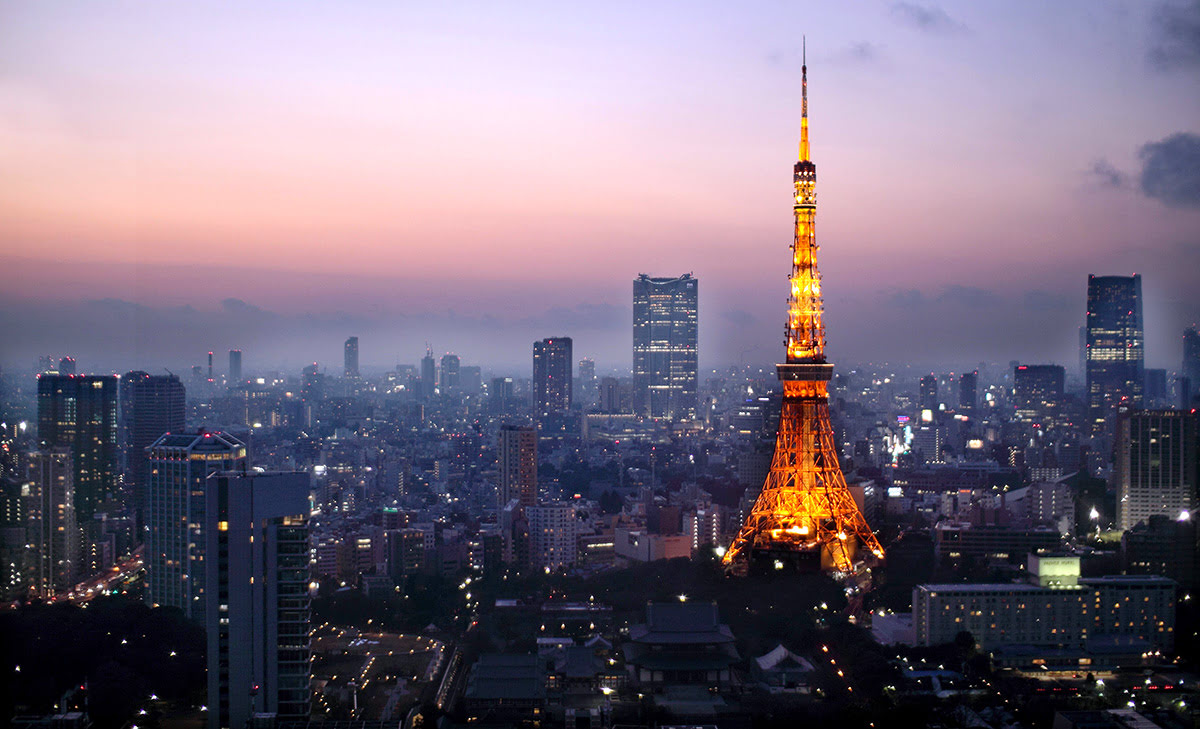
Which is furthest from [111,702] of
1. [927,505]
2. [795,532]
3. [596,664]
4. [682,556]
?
[927,505]

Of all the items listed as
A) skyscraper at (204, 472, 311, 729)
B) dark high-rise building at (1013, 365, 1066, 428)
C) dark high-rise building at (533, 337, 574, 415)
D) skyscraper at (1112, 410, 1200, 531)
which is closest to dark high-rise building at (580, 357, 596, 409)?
dark high-rise building at (533, 337, 574, 415)

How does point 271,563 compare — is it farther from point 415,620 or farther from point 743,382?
point 743,382

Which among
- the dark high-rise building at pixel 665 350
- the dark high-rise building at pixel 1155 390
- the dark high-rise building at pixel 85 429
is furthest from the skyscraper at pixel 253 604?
the dark high-rise building at pixel 665 350

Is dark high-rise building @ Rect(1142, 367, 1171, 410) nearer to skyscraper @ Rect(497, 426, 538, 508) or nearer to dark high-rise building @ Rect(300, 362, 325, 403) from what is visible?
skyscraper @ Rect(497, 426, 538, 508)

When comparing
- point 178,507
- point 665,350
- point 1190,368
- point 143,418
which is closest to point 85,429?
point 143,418

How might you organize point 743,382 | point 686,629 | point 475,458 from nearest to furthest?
point 686,629, point 743,382, point 475,458

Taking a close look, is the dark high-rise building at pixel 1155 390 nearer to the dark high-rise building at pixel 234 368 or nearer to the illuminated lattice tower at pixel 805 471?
the illuminated lattice tower at pixel 805 471
